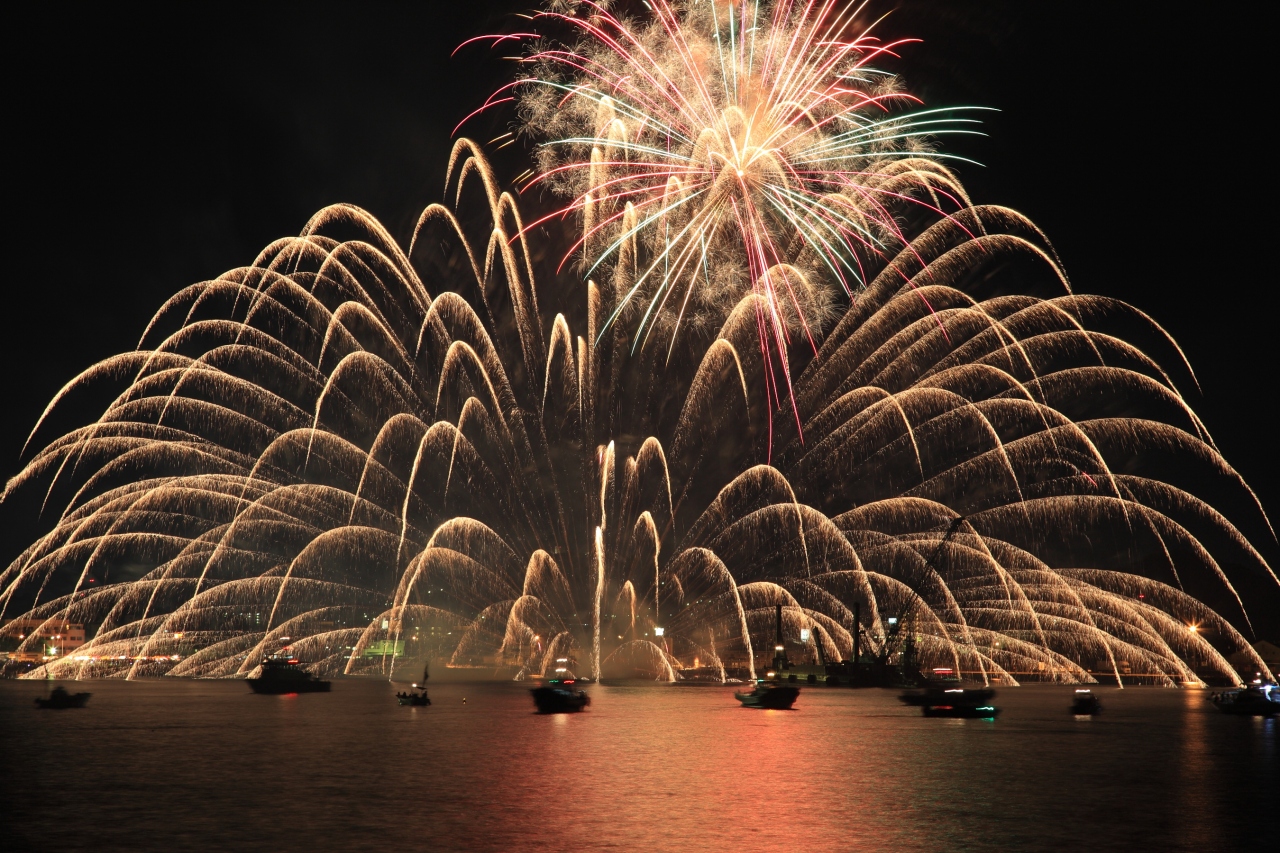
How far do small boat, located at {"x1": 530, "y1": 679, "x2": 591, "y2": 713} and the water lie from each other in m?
7.81

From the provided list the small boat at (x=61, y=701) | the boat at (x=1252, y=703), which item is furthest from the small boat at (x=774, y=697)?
the small boat at (x=61, y=701)

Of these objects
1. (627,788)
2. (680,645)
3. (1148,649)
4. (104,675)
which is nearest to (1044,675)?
(1148,649)

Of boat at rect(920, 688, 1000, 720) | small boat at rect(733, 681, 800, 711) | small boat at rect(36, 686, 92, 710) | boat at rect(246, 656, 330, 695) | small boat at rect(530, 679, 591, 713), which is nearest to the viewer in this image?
small boat at rect(530, 679, 591, 713)

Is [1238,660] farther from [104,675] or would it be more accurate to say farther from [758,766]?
[104,675]

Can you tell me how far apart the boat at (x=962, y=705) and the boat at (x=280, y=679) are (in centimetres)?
6267

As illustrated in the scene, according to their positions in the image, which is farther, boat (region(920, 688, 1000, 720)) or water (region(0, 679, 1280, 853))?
boat (region(920, 688, 1000, 720))

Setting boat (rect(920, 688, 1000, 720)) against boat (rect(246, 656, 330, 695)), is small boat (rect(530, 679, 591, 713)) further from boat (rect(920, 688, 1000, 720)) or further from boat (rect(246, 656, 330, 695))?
boat (rect(246, 656, 330, 695))

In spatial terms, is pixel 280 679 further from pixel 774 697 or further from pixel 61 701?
pixel 774 697

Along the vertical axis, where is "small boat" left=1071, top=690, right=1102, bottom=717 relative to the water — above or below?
above

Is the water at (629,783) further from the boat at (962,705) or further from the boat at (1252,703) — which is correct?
the boat at (1252,703)

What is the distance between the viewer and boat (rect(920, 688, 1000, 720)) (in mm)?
81812

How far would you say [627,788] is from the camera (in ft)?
118

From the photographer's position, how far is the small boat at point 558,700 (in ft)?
265

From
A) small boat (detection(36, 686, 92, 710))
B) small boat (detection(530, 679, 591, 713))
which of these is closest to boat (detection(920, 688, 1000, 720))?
small boat (detection(530, 679, 591, 713))
